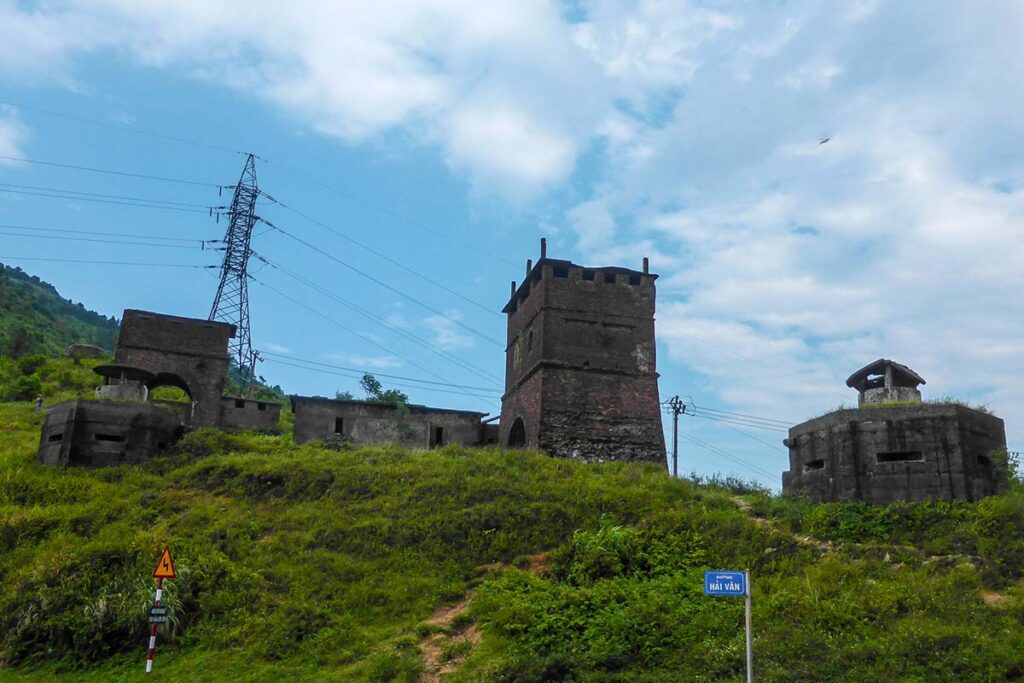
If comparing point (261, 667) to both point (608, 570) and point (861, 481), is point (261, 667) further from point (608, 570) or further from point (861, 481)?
point (861, 481)

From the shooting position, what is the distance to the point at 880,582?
14.5m

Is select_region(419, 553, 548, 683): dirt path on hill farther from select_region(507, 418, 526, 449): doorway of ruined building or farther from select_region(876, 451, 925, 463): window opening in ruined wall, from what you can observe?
select_region(507, 418, 526, 449): doorway of ruined building

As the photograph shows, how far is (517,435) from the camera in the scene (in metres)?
30.5

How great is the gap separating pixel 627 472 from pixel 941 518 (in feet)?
27.1

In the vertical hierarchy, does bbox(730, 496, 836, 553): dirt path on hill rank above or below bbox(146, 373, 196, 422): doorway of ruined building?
below

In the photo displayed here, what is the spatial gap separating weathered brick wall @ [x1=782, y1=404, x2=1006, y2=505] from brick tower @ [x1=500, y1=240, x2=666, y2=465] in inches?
345

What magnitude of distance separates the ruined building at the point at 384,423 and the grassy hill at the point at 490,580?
28.7ft

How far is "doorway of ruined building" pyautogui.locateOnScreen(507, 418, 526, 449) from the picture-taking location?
97.9 feet

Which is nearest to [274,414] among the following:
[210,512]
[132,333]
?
[132,333]

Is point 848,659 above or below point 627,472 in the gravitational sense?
below

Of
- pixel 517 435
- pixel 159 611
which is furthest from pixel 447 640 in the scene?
pixel 517 435

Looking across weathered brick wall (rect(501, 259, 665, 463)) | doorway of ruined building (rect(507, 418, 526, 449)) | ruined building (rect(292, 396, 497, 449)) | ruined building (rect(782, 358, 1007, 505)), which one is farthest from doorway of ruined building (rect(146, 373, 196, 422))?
ruined building (rect(782, 358, 1007, 505))

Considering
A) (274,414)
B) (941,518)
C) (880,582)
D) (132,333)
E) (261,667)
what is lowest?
(261,667)

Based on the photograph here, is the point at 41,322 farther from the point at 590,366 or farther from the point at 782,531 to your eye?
the point at 782,531
